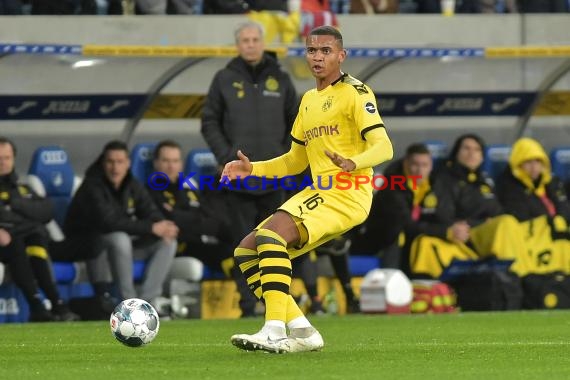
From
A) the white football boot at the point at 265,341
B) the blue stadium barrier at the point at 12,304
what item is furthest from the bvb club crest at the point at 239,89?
the white football boot at the point at 265,341

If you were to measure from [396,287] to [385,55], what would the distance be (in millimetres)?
2289

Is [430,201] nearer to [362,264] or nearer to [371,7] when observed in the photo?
[362,264]

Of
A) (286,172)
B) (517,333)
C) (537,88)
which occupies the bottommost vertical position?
(517,333)

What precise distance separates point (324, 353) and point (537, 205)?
22.3ft

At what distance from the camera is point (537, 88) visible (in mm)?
15836

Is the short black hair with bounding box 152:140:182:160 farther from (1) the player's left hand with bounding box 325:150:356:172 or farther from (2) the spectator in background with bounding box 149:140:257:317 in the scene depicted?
(1) the player's left hand with bounding box 325:150:356:172

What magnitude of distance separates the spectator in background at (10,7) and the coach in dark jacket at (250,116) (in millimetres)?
3041

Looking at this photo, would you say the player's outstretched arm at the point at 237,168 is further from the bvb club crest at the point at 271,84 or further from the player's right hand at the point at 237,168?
the bvb club crest at the point at 271,84

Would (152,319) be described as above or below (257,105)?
below

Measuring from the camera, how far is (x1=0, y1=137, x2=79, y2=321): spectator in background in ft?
40.0

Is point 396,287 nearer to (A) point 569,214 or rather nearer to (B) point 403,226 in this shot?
(B) point 403,226

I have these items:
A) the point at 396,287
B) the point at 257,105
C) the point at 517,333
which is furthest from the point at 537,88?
the point at 517,333

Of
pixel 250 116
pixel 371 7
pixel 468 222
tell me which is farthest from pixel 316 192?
pixel 371 7

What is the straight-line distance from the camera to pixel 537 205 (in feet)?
47.5
